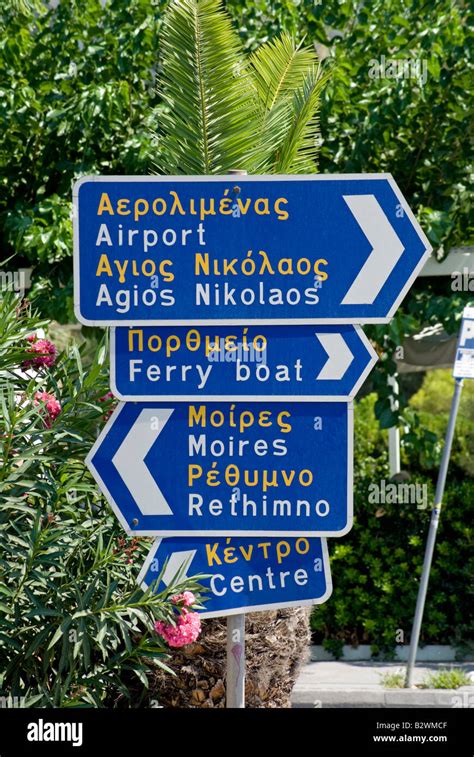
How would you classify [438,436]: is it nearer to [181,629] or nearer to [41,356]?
[41,356]

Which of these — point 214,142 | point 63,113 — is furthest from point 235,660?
point 63,113

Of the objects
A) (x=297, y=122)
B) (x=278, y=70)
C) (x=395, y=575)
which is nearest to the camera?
(x=297, y=122)

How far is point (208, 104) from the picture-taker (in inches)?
165

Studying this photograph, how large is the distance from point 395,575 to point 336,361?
5.84 metres

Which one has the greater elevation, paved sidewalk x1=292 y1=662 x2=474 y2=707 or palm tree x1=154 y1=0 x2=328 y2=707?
palm tree x1=154 y1=0 x2=328 y2=707

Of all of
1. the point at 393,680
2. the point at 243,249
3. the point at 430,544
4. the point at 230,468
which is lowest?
the point at 393,680

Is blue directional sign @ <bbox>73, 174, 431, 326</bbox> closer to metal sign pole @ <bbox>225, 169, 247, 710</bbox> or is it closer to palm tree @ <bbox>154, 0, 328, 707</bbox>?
metal sign pole @ <bbox>225, 169, 247, 710</bbox>

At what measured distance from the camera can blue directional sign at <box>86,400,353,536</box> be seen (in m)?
2.86

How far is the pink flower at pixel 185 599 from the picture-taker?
2.98 metres

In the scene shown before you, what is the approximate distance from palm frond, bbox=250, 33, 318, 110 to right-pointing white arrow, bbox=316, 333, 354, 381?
8.29 feet

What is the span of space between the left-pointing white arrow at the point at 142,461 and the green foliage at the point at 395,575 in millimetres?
5613

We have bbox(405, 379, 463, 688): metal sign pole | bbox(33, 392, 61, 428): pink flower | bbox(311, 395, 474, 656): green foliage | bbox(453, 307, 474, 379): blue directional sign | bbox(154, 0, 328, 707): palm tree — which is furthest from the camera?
bbox(311, 395, 474, 656): green foliage

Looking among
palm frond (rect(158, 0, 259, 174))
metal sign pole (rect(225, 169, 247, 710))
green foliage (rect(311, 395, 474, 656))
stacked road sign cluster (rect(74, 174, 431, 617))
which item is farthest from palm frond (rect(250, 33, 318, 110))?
green foliage (rect(311, 395, 474, 656))

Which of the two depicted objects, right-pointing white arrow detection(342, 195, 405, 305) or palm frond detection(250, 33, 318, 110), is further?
palm frond detection(250, 33, 318, 110)
